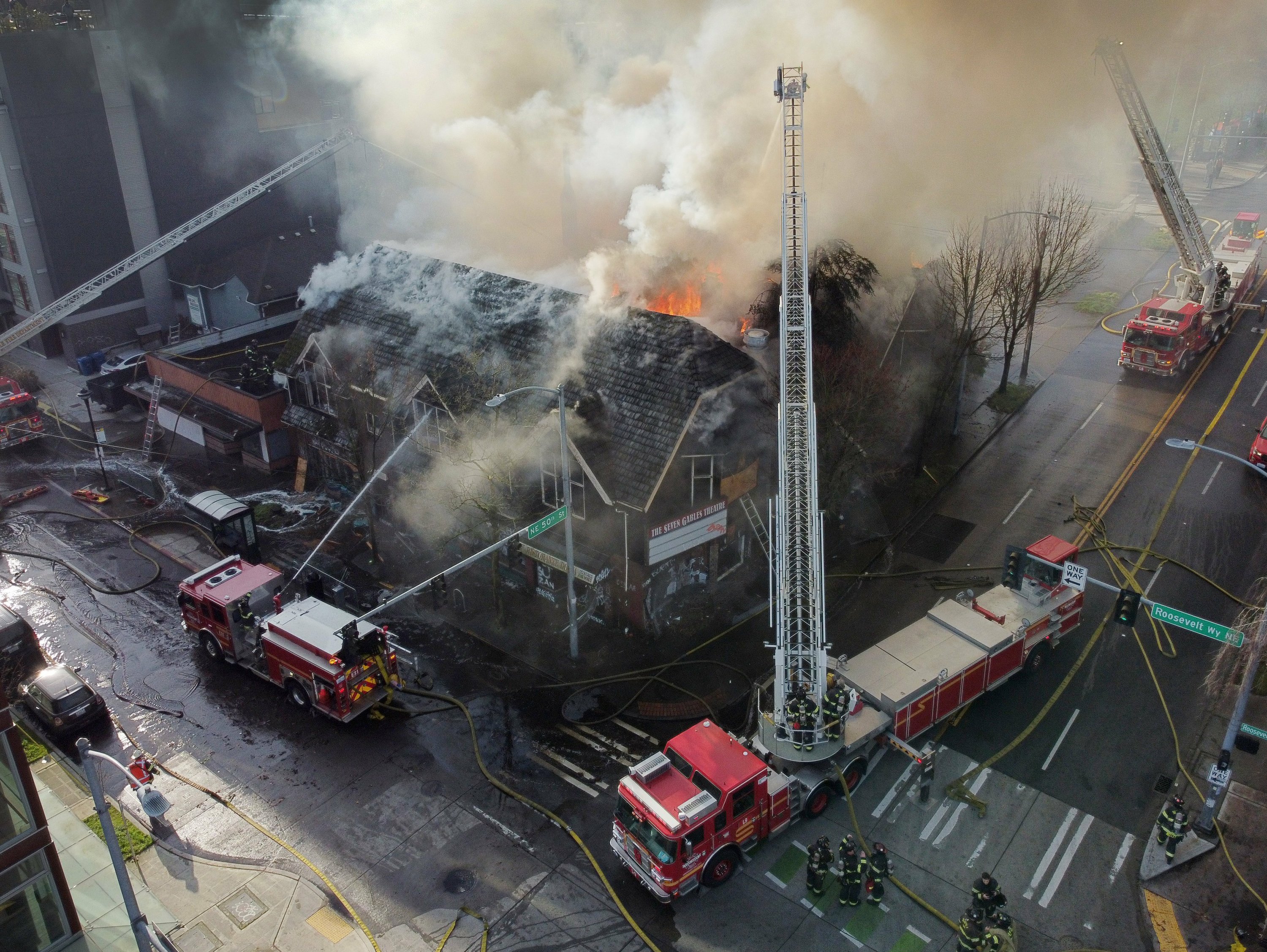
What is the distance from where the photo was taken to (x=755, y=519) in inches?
906

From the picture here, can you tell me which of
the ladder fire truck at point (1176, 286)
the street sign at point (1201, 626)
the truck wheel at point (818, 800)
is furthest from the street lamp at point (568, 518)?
the ladder fire truck at point (1176, 286)

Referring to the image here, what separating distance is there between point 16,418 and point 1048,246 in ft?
112

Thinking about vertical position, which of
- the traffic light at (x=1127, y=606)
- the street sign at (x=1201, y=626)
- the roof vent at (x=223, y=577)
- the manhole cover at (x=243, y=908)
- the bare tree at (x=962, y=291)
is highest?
the bare tree at (x=962, y=291)

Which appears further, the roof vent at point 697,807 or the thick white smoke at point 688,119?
the thick white smoke at point 688,119

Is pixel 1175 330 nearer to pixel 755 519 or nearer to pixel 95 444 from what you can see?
pixel 755 519

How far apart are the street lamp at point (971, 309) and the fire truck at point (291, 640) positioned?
18.1 m

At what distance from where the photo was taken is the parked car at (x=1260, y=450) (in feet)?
86.5

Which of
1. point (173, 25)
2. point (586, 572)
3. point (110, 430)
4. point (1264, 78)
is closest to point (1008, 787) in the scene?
point (586, 572)

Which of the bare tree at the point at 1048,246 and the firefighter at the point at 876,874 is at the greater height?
the bare tree at the point at 1048,246

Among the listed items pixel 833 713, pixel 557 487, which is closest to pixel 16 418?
pixel 557 487

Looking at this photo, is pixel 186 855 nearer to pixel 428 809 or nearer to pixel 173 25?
pixel 428 809

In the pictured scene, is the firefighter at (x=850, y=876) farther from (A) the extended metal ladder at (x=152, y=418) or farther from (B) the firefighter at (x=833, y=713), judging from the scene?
(A) the extended metal ladder at (x=152, y=418)

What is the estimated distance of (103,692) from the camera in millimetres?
20500

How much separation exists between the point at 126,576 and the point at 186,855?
10654 millimetres
